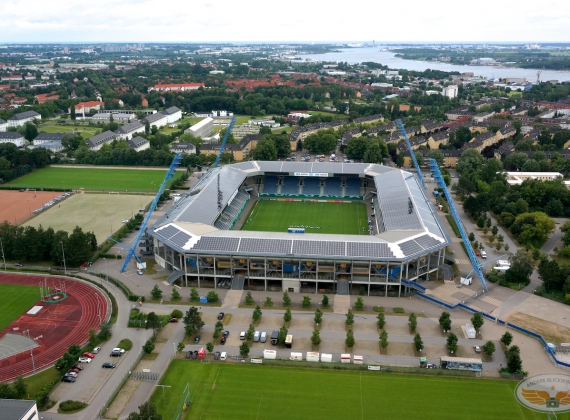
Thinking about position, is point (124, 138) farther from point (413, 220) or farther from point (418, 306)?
point (418, 306)

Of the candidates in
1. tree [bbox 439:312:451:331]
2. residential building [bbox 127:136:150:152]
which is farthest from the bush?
residential building [bbox 127:136:150:152]

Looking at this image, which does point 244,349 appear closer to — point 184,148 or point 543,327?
point 543,327

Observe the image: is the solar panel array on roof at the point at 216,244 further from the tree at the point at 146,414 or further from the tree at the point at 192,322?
the tree at the point at 146,414

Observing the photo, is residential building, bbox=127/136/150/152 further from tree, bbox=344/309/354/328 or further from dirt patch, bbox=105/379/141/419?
dirt patch, bbox=105/379/141/419

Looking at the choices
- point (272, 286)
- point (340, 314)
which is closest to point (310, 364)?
point (340, 314)

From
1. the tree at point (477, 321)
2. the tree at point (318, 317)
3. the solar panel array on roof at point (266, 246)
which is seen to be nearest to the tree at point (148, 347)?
the tree at point (318, 317)

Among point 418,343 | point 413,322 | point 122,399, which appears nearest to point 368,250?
point 413,322
